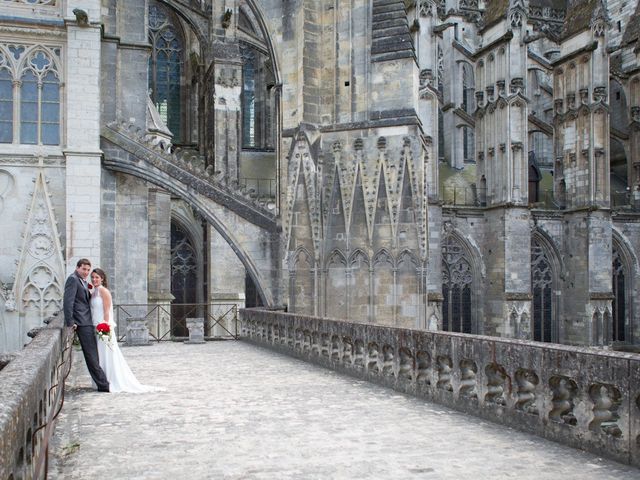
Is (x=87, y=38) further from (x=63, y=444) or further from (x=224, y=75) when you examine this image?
(x=63, y=444)

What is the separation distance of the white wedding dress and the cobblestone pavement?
0.76ft

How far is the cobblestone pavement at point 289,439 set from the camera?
4801mm

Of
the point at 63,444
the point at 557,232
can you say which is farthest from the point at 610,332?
the point at 63,444

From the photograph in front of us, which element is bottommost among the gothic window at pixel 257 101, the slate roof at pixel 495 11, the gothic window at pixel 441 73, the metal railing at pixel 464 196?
the metal railing at pixel 464 196

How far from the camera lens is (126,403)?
24.6 feet

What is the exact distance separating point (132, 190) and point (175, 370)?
7335 mm

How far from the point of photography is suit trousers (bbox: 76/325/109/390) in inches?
325

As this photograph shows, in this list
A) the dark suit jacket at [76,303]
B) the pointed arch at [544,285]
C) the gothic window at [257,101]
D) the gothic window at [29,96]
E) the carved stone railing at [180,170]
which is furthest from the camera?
the pointed arch at [544,285]

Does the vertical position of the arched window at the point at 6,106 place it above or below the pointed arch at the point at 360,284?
above

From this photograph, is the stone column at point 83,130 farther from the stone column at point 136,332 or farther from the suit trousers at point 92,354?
the suit trousers at point 92,354

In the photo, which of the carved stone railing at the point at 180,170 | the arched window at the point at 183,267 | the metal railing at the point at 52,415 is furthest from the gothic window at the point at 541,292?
the metal railing at the point at 52,415

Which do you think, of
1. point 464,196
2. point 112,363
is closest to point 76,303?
point 112,363

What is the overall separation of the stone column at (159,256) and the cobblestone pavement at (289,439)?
10961 mm

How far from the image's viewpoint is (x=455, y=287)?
93.9 feet
